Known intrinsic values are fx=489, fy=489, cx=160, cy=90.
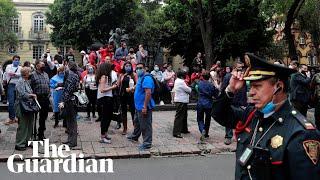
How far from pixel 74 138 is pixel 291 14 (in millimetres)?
17434

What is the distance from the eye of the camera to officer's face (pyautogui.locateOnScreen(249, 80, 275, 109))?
10.6 feet

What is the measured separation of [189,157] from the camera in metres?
11.1

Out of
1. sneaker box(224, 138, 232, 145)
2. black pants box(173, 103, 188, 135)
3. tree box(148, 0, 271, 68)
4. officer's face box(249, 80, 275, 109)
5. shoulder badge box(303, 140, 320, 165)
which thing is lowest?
sneaker box(224, 138, 232, 145)

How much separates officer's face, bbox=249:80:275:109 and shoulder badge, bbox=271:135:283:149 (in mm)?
275

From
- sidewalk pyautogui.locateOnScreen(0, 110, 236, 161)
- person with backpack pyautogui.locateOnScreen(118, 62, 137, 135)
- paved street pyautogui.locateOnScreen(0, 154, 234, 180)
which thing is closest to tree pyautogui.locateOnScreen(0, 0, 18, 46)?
sidewalk pyautogui.locateOnScreen(0, 110, 236, 161)

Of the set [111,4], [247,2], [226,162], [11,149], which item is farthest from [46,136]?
[111,4]

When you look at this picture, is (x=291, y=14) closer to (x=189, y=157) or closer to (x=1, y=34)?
(x=189, y=157)

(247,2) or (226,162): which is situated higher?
(247,2)

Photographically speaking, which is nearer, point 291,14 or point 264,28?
point 291,14

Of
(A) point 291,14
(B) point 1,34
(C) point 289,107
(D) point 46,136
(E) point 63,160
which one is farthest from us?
(B) point 1,34

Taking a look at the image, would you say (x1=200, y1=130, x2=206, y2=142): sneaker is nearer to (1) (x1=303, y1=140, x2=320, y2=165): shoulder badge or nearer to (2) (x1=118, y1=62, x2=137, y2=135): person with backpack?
(2) (x1=118, y1=62, x2=137, y2=135): person with backpack

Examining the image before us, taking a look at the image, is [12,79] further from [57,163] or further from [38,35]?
[38,35]

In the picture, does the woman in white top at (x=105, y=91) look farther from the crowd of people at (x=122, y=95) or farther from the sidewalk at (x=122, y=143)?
the sidewalk at (x=122, y=143)

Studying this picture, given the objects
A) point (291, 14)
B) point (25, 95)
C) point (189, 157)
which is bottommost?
point (189, 157)
